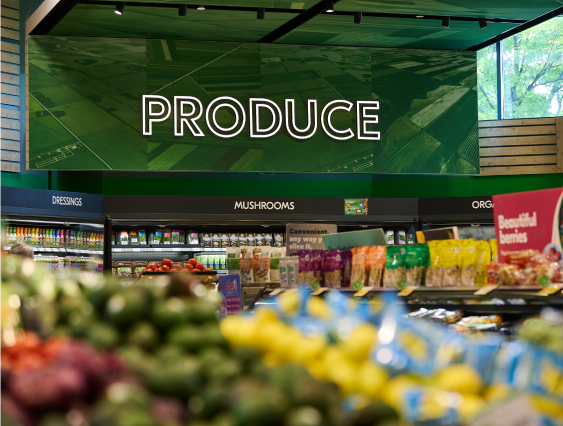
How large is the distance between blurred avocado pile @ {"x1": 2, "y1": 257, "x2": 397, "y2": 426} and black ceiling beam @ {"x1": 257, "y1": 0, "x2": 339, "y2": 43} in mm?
7557

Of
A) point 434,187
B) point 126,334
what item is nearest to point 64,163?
point 434,187

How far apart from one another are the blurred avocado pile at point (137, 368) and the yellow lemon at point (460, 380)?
0.18 meters

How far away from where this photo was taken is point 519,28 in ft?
33.5

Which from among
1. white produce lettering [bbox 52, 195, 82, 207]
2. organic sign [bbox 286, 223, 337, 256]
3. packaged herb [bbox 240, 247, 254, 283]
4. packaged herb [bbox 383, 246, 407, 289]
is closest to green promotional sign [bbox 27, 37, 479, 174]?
white produce lettering [bbox 52, 195, 82, 207]

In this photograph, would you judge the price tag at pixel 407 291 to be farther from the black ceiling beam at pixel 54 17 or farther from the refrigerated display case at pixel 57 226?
the black ceiling beam at pixel 54 17

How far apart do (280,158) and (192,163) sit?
4.42 feet

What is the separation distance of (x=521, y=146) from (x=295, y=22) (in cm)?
425

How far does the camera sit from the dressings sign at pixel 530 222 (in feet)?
10.8

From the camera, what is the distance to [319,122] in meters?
10.1

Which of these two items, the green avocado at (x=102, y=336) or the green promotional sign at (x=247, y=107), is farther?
the green promotional sign at (x=247, y=107)

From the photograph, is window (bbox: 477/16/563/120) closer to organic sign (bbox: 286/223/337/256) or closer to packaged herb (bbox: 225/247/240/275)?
organic sign (bbox: 286/223/337/256)

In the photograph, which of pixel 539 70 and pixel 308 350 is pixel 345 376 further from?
pixel 539 70

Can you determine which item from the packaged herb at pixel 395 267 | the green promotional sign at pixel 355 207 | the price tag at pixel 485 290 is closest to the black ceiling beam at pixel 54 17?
the green promotional sign at pixel 355 207

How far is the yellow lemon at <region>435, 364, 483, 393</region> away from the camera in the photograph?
1.20 m
